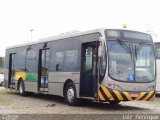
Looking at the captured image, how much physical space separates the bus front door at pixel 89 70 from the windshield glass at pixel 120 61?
2.26 ft

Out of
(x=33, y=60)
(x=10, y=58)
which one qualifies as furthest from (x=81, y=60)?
(x=10, y=58)

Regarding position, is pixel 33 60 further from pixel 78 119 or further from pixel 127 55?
pixel 78 119

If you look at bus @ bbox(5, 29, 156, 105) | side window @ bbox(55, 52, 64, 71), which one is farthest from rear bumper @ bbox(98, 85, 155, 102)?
side window @ bbox(55, 52, 64, 71)

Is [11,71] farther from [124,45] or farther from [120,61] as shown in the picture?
[120,61]

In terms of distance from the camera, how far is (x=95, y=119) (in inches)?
497

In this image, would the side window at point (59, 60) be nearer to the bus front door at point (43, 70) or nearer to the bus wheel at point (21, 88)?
the bus front door at point (43, 70)

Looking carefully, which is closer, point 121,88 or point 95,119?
point 95,119

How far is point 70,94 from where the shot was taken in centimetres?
1764

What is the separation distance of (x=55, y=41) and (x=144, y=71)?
5222 millimetres

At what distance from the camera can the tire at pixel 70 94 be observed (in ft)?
56.6

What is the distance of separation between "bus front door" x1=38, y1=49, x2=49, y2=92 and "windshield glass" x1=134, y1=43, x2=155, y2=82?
5.60m

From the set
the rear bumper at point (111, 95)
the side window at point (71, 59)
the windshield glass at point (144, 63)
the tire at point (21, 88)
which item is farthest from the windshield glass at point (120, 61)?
the tire at point (21, 88)

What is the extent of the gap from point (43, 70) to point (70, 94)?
3820 millimetres

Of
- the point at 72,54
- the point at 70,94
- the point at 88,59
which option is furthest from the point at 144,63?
the point at 70,94
